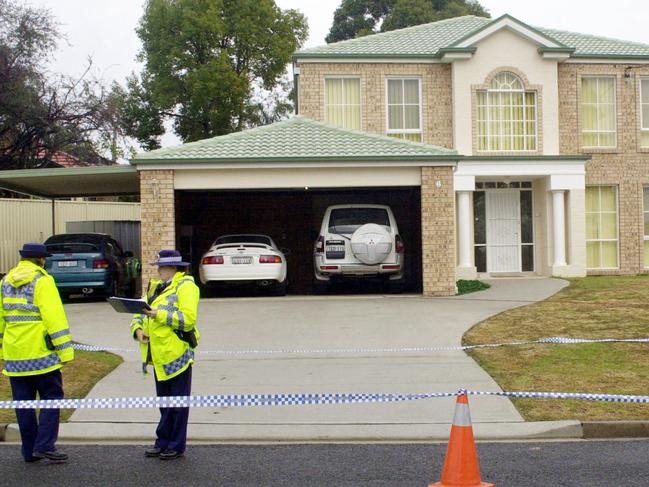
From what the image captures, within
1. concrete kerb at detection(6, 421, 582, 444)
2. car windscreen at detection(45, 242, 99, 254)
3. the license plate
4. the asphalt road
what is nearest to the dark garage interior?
car windscreen at detection(45, 242, 99, 254)

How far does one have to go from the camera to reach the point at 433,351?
11.8m

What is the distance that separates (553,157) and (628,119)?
293cm

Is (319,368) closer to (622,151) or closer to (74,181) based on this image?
(74,181)

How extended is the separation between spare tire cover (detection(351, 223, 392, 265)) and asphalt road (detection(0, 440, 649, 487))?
381 inches

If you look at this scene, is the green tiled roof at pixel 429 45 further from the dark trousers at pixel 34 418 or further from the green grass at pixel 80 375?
the dark trousers at pixel 34 418

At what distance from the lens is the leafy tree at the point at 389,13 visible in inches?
2184

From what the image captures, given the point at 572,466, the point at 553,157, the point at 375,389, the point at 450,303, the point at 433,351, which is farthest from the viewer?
the point at 553,157

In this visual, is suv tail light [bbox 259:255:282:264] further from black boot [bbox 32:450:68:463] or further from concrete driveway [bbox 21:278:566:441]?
black boot [bbox 32:450:68:463]

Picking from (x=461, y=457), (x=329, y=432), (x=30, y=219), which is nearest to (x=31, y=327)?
(x=329, y=432)

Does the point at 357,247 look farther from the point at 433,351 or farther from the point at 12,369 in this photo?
the point at 12,369

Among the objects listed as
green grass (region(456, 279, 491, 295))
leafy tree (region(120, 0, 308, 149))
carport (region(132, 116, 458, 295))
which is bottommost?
green grass (region(456, 279, 491, 295))

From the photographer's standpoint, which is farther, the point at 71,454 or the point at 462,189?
the point at 462,189

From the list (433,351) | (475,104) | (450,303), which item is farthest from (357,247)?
(475,104)

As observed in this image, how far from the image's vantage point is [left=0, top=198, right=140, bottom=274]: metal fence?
85.0ft
